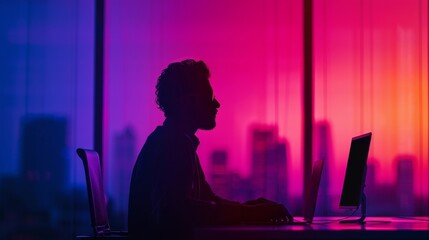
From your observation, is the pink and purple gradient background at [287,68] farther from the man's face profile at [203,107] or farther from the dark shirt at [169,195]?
the dark shirt at [169,195]

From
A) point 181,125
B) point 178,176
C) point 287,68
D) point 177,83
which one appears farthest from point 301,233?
point 287,68

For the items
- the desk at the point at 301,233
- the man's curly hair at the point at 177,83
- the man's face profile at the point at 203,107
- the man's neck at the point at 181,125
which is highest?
the man's curly hair at the point at 177,83

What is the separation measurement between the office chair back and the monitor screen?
1154 mm

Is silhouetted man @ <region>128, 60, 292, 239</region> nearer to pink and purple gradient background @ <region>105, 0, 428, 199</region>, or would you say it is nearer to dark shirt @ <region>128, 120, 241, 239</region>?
dark shirt @ <region>128, 120, 241, 239</region>

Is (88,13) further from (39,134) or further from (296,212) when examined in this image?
(296,212)

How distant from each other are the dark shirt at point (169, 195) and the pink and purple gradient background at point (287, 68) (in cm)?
263

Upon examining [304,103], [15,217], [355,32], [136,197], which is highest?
[355,32]

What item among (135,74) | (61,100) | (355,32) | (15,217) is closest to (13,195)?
(15,217)

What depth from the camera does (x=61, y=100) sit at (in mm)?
5430

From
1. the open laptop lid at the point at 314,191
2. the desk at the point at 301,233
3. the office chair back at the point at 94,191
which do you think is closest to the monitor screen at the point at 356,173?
the open laptop lid at the point at 314,191

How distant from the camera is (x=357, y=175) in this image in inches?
140

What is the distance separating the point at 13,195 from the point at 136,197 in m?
2.85

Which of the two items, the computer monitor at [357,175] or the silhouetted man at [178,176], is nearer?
the silhouetted man at [178,176]

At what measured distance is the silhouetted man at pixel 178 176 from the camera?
2.66 meters
